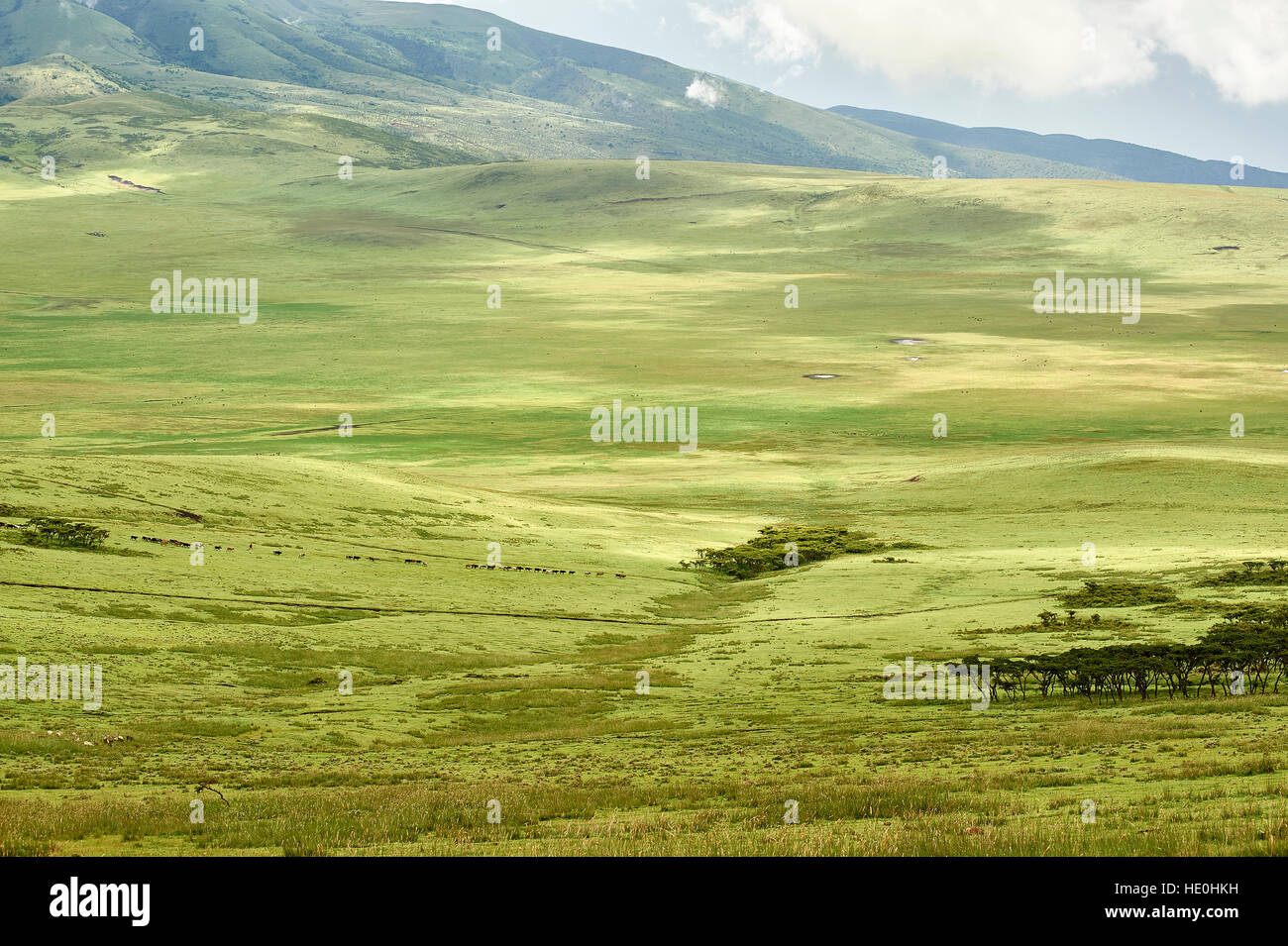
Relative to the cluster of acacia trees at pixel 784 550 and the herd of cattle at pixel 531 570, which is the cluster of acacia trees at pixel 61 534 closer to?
the herd of cattle at pixel 531 570

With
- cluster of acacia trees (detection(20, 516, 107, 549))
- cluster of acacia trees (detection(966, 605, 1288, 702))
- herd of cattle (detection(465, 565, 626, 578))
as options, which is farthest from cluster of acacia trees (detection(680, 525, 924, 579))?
cluster of acacia trees (detection(20, 516, 107, 549))

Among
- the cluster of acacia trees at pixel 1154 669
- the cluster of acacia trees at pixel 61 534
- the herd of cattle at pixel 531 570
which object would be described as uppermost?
the cluster of acacia trees at pixel 61 534

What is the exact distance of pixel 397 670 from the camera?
139 feet

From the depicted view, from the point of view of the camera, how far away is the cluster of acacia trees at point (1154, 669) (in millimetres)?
36344

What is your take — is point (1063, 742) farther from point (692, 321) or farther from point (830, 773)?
point (692, 321)

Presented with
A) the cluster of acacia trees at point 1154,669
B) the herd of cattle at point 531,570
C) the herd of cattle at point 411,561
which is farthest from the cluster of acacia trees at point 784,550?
the cluster of acacia trees at point 1154,669

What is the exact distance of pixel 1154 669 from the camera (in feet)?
121

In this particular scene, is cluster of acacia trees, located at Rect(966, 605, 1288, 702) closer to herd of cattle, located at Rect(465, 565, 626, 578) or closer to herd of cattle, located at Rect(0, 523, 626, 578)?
herd of cattle, located at Rect(465, 565, 626, 578)

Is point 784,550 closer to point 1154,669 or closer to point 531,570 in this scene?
point 531,570

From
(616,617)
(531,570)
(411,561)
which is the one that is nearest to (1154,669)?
(616,617)

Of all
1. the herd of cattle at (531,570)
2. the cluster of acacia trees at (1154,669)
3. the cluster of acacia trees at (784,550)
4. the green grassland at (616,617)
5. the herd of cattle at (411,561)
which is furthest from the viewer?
the cluster of acacia trees at (784,550)

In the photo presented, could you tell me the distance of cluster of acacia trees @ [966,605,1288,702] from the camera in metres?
36.3
